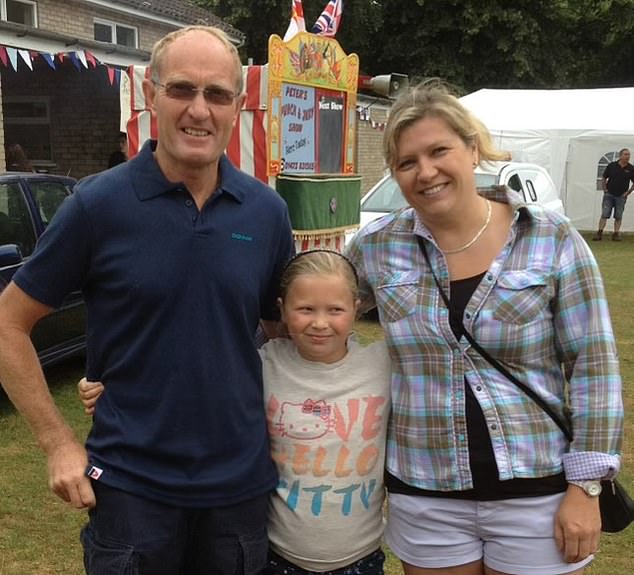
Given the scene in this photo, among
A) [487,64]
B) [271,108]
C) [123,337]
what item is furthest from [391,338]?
[487,64]

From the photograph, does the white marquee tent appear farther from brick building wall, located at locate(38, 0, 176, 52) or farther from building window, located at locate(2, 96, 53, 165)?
building window, located at locate(2, 96, 53, 165)

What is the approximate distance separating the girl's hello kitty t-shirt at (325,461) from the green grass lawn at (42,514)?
1.03 feet

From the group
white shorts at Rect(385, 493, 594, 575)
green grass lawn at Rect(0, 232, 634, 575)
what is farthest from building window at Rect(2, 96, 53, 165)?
white shorts at Rect(385, 493, 594, 575)

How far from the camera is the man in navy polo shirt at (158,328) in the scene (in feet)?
5.91

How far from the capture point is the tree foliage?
2503cm

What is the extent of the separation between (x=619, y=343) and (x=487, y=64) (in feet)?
66.4

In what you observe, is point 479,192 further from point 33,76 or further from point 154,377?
point 33,76

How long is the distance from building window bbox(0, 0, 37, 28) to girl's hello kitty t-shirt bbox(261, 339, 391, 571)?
12.4m

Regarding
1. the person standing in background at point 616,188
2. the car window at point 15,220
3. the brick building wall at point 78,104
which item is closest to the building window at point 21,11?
the brick building wall at point 78,104

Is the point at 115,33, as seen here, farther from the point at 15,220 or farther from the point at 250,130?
the point at 15,220

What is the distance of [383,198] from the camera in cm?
942

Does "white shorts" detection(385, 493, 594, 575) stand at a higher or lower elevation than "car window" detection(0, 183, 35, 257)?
lower

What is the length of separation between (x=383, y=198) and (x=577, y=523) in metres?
7.75

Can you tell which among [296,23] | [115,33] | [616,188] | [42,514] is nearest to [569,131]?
[616,188]
